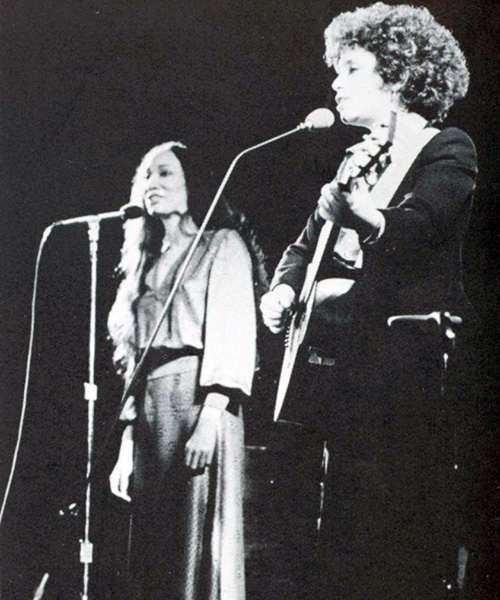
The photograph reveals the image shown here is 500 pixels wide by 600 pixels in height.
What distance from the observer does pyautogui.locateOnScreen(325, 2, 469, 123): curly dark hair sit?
2.84 meters

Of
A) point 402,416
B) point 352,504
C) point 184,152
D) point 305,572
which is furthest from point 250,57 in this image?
point 305,572

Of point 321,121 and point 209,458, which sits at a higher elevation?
point 321,121

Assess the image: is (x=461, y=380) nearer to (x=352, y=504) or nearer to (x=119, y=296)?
(x=352, y=504)

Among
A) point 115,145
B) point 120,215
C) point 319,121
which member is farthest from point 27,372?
point 319,121

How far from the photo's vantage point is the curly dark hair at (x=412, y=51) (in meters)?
2.84

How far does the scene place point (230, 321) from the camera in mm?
2791

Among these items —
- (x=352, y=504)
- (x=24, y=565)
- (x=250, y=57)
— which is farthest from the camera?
(x=250, y=57)

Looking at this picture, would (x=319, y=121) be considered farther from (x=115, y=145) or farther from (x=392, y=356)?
(x=392, y=356)

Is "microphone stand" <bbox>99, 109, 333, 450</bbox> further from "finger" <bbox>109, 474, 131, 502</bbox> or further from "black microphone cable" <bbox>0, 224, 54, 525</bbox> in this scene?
"black microphone cable" <bbox>0, 224, 54, 525</bbox>

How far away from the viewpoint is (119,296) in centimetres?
294

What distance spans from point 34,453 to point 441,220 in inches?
68.6

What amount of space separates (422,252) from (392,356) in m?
0.38

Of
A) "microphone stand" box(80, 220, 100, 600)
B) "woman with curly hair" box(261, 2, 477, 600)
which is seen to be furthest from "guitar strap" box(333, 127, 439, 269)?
"microphone stand" box(80, 220, 100, 600)

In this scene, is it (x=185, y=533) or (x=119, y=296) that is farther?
(x=119, y=296)
